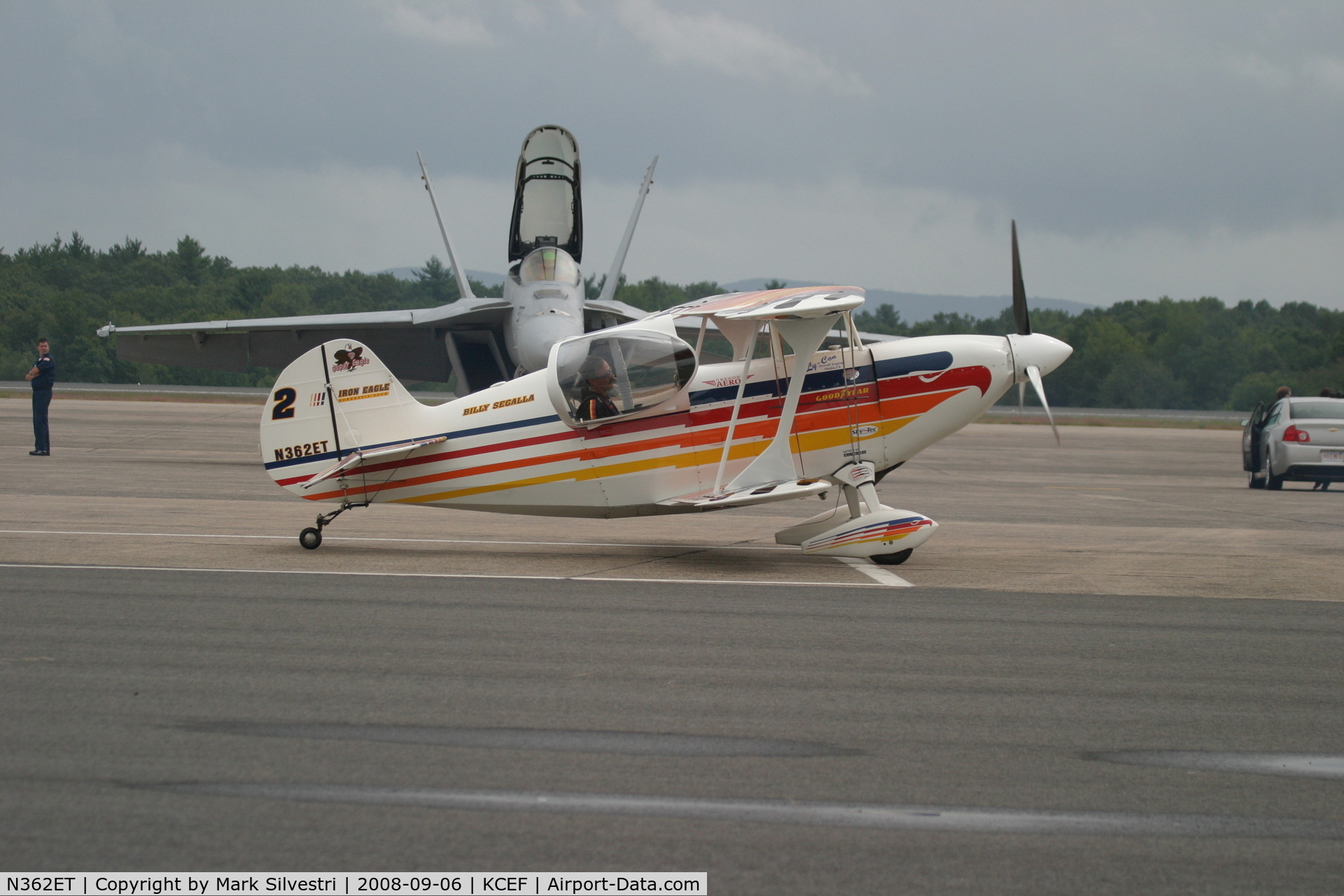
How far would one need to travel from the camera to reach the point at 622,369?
35.6 ft

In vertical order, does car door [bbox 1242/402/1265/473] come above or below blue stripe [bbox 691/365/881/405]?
below

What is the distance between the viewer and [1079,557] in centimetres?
1167

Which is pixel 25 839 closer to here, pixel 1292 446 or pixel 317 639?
→ pixel 317 639

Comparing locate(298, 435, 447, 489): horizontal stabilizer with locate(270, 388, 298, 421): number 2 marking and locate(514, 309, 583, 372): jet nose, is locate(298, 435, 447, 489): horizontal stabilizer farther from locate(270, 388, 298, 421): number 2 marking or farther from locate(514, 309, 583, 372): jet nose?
locate(514, 309, 583, 372): jet nose

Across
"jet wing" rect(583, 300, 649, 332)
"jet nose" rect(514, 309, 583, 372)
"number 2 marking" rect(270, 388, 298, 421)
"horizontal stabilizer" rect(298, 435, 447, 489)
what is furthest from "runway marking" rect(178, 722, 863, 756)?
"jet wing" rect(583, 300, 649, 332)

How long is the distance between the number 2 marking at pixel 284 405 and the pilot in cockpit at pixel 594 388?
2.82m

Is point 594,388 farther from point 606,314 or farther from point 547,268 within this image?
point 606,314

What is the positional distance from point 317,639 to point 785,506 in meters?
11.1

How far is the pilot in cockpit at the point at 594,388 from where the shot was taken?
1080cm

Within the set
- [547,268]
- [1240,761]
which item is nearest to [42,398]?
[547,268]

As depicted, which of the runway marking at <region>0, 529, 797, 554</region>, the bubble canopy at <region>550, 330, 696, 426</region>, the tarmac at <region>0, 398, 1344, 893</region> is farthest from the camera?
the runway marking at <region>0, 529, 797, 554</region>

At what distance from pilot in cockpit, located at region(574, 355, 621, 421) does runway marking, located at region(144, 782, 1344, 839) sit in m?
6.50

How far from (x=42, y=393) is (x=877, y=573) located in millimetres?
17100

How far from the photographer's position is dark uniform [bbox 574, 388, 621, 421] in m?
10.8
